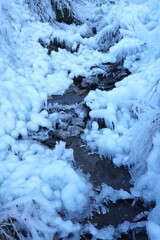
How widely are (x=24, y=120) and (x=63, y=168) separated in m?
1.00

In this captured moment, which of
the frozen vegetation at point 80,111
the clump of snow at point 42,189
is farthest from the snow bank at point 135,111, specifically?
the clump of snow at point 42,189

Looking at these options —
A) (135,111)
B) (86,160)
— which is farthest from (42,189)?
(135,111)

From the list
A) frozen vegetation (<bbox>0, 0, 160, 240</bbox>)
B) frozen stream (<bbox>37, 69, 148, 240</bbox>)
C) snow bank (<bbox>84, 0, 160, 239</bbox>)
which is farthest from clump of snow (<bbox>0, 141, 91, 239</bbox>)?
snow bank (<bbox>84, 0, 160, 239</bbox>)

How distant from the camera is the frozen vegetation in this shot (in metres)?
2.56

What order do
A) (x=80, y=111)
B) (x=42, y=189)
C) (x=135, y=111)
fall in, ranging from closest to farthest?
1. (x=42, y=189)
2. (x=135, y=111)
3. (x=80, y=111)

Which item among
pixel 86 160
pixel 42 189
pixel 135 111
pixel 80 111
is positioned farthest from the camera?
pixel 80 111

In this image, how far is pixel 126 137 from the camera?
127 inches

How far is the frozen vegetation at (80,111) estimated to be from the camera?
2561mm

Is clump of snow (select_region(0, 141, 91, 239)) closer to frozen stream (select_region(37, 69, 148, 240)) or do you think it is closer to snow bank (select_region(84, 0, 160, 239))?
frozen stream (select_region(37, 69, 148, 240))

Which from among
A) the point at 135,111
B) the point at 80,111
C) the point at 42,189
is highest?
the point at 135,111

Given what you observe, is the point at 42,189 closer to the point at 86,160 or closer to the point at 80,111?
the point at 86,160

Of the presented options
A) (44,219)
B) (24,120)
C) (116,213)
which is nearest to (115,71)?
(24,120)

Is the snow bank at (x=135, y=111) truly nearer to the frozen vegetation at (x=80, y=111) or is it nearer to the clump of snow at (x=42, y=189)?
the frozen vegetation at (x=80, y=111)

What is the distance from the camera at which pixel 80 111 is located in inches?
152
